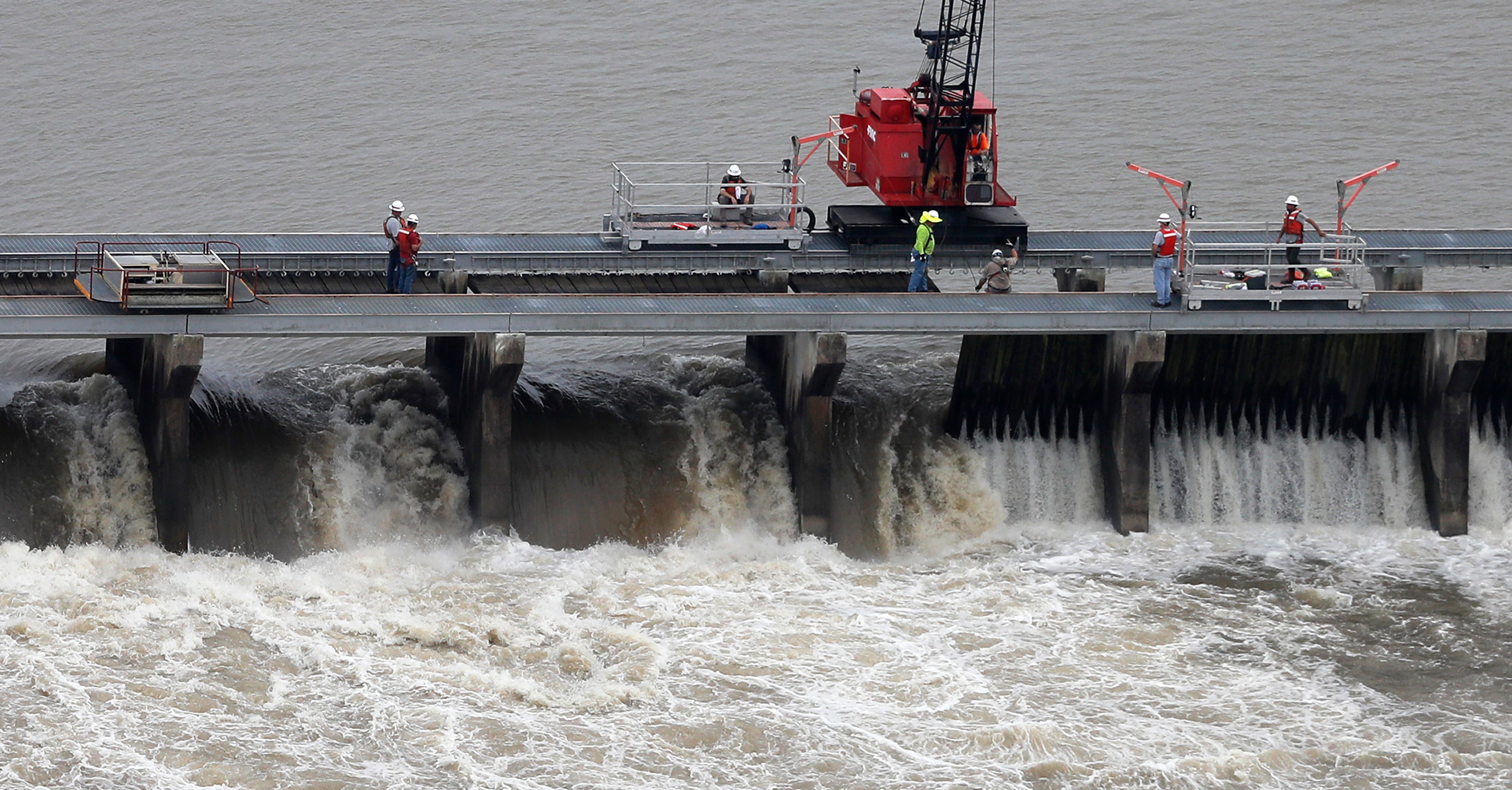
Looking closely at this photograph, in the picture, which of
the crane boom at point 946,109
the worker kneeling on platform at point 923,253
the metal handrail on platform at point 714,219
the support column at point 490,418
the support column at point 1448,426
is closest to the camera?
the support column at point 490,418

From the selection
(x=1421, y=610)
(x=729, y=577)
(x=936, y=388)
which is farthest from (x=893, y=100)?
(x=1421, y=610)

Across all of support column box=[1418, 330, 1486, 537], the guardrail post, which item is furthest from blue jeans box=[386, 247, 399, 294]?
support column box=[1418, 330, 1486, 537]

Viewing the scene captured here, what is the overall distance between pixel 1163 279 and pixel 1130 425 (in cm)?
258

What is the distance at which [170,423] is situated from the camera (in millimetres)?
29844

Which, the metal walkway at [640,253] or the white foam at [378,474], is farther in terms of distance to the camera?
the metal walkway at [640,253]

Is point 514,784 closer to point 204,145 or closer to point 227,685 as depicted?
point 227,685

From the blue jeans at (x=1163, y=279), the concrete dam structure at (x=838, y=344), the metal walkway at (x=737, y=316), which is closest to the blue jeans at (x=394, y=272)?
the concrete dam structure at (x=838, y=344)

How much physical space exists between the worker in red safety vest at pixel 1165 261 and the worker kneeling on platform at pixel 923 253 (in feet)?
12.4

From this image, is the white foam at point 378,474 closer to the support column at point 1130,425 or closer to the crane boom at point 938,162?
the crane boom at point 938,162

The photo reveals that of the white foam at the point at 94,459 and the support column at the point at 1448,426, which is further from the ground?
the support column at the point at 1448,426

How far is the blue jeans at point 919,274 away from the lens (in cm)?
3281

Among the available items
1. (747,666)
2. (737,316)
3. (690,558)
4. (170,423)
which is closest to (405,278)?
(170,423)

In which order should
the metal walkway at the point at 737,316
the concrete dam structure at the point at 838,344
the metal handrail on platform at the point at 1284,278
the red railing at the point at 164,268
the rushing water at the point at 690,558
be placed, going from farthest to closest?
1. the metal handrail on platform at the point at 1284,278
2. the concrete dam structure at the point at 838,344
3. the metal walkway at the point at 737,316
4. the red railing at the point at 164,268
5. the rushing water at the point at 690,558

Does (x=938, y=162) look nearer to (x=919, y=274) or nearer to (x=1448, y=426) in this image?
(x=919, y=274)
